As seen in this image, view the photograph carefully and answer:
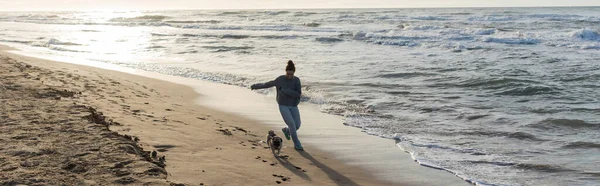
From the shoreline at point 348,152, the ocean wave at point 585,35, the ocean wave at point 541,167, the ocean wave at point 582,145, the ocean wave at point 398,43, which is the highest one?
the ocean wave at point 585,35

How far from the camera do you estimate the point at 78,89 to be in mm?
9398

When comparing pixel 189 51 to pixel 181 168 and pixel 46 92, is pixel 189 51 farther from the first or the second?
pixel 181 168

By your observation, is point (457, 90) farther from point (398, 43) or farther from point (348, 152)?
point (398, 43)

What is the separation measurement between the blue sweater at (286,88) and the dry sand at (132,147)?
0.66 meters

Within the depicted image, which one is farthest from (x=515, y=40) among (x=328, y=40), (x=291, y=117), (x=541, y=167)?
(x=291, y=117)

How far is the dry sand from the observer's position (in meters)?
4.50

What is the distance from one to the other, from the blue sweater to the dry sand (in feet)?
2.16

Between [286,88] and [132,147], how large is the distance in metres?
2.07

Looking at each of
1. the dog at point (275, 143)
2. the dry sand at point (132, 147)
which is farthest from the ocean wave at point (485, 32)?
the dog at point (275, 143)

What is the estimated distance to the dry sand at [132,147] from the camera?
4.50m

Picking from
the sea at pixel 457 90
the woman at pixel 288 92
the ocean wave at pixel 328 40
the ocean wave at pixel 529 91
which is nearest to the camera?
the woman at pixel 288 92

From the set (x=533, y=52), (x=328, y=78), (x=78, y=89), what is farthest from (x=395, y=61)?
(x=78, y=89)

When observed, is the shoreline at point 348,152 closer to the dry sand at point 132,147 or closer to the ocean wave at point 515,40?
the dry sand at point 132,147

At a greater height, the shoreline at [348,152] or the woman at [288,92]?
the woman at [288,92]
